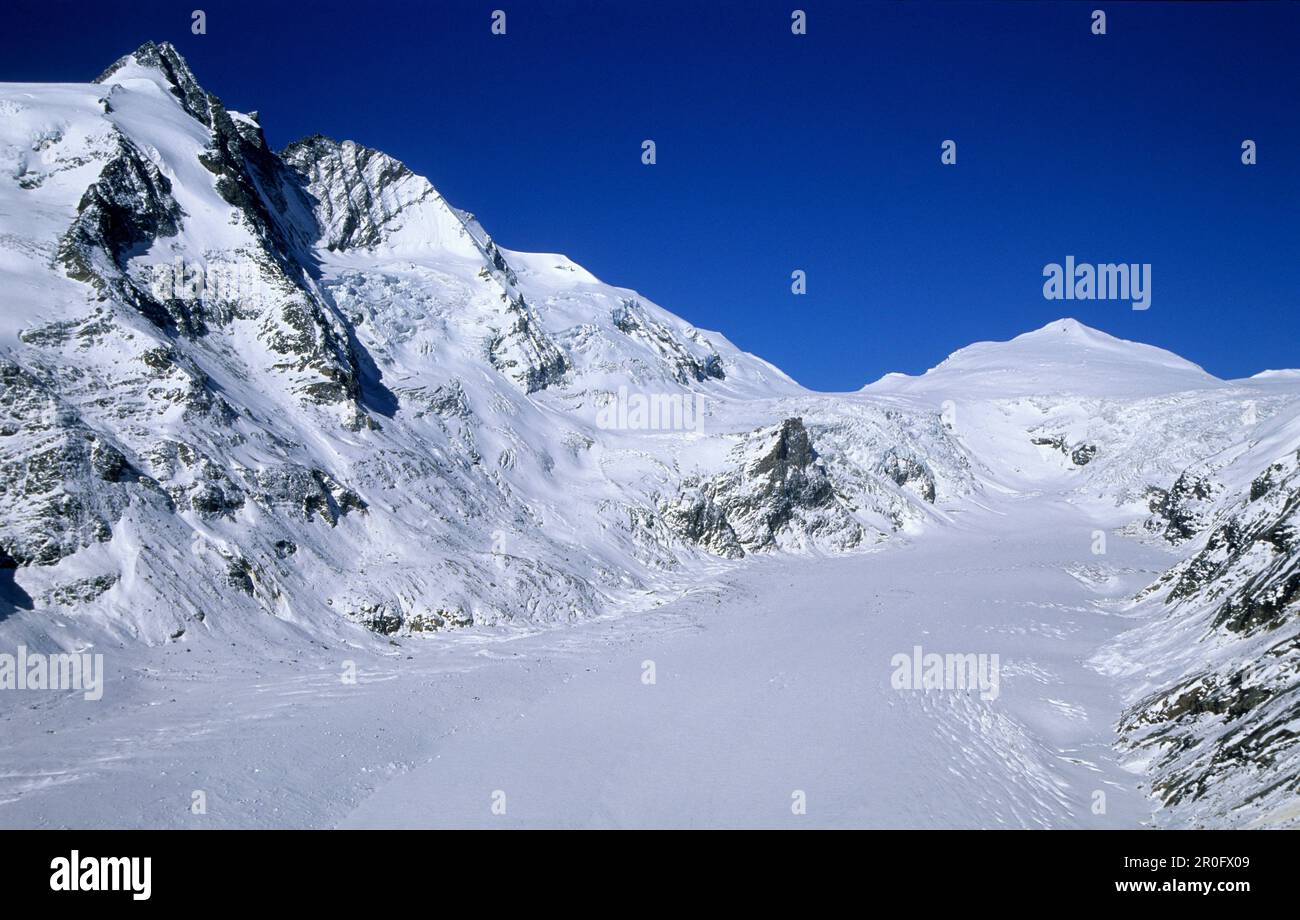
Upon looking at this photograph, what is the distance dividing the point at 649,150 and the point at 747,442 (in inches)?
981

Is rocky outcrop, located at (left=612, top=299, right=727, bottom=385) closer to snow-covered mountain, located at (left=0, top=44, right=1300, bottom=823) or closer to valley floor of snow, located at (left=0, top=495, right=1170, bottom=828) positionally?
snow-covered mountain, located at (left=0, top=44, right=1300, bottom=823)

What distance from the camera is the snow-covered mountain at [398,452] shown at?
26.7 meters

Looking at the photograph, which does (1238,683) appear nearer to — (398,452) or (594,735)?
(594,735)

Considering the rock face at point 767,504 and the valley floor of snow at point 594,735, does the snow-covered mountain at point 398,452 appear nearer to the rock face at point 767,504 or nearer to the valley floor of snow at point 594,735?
the rock face at point 767,504

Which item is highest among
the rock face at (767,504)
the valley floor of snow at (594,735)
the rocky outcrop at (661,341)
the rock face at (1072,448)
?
the rocky outcrop at (661,341)

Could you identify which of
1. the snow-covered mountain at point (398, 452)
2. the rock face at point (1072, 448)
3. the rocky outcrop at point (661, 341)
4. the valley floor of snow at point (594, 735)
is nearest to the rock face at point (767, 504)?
the snow-covered mountain at point (398, 452)

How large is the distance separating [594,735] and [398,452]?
88.2ft

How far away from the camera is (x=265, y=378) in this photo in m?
43.8

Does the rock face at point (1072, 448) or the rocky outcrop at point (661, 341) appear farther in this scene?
the rock face at point (1072, 448)

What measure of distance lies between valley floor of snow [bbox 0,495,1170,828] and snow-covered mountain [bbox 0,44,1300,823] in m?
2.59

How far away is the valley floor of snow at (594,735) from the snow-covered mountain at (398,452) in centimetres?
259

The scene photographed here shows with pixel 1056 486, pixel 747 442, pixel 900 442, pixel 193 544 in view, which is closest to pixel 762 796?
pixel 193 544
